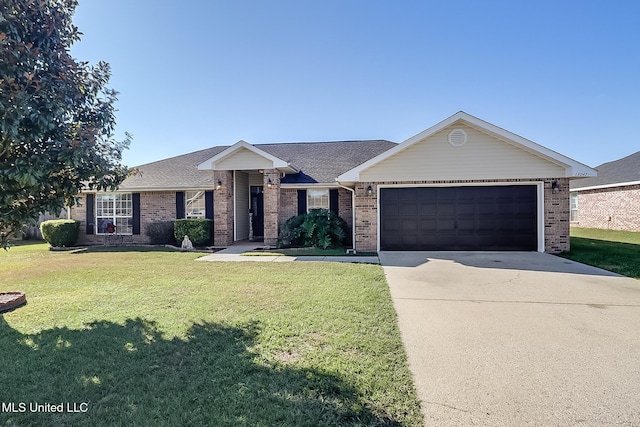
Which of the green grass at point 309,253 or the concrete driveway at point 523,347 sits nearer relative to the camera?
the concrete driveway at point 523,347

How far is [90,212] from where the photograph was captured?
15.2 meters

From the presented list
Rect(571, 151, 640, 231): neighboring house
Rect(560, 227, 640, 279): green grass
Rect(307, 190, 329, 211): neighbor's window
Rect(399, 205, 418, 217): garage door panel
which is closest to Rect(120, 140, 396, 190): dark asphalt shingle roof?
Rect(307, 190, 329, 211): neighbor's window

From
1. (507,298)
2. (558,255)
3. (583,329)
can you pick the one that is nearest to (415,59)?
(558,255)

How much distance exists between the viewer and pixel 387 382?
3.00 m

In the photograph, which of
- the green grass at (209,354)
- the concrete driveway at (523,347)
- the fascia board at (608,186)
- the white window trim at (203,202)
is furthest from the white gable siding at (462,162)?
the fascia board at (608,186)

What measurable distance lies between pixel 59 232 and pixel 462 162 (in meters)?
16.5

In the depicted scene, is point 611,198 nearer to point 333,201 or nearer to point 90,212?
point 333,201

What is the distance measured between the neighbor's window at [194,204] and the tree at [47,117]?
29.9ft

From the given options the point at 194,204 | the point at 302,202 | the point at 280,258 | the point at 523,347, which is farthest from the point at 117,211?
the point at 523,347

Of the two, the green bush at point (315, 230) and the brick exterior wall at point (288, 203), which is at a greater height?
the brick exterior wall at point (288, 203)

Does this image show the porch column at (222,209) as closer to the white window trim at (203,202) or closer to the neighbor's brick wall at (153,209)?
the white window trim at (203,202)

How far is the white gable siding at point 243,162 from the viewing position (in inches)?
521

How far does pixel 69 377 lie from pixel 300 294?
3488 millimetres

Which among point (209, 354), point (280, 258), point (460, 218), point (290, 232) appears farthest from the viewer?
point (290, 232)
